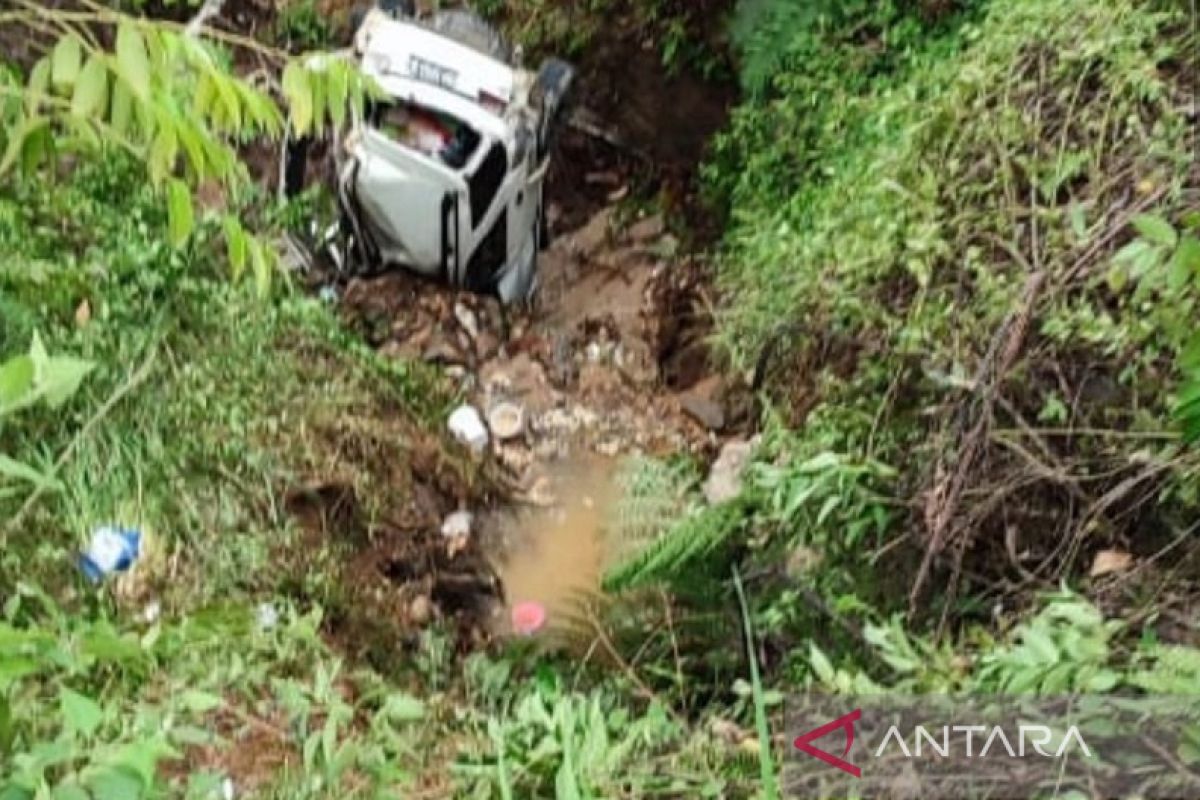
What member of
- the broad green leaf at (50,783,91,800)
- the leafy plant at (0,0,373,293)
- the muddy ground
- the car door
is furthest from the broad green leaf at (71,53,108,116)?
the car door

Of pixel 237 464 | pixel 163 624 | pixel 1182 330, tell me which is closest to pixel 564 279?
pixel 237 464

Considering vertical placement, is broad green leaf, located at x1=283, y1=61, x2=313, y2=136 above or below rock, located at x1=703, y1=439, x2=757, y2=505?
above

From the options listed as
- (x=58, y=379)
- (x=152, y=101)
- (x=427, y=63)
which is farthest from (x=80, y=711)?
(x=427, y=63)

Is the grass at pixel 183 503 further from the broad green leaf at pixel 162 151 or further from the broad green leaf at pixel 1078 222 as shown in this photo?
the broad green leaf at pixel 1078 222

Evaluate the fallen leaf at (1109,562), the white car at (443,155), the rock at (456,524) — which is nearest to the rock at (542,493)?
the rock at (456,524)

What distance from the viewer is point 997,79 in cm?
354

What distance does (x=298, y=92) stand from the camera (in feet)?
5.25

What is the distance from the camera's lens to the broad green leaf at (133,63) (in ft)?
4.49

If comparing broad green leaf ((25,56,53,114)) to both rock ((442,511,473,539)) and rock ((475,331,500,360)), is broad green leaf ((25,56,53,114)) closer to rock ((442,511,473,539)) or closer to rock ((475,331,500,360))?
rock ((442,511,473,539))

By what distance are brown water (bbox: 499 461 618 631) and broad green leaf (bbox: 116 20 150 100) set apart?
9.11 ft

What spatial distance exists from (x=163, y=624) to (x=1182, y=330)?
1976mm

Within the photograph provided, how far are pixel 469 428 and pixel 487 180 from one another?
0.84m

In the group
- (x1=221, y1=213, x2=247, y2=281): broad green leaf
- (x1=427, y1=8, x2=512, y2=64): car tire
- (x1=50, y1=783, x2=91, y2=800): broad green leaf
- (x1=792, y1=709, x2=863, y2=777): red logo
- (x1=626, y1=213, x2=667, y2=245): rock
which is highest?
(x1=221, y1=213, x2=247, y2=281): broad green leaf

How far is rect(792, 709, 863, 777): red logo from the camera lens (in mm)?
2023
